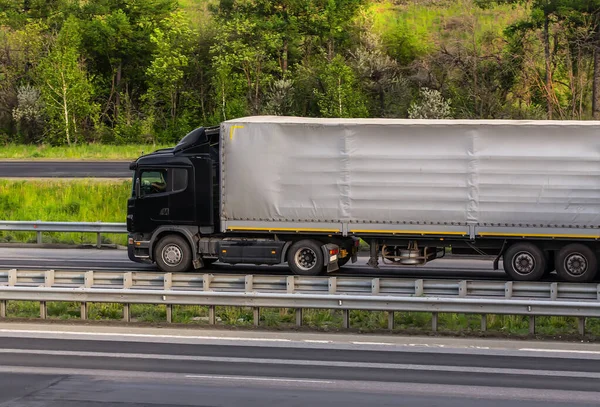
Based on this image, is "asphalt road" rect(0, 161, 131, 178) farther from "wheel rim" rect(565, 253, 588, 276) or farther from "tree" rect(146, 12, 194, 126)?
"wheel rim" rect(565, 253, 588, 276)

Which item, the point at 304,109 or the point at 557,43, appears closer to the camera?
the point at 557,43

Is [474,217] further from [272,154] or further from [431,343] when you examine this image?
[431,343]

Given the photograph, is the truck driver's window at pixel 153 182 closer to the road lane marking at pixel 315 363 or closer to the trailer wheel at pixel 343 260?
the trailer wheel at pixel 343 260

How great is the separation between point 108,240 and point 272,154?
953cm

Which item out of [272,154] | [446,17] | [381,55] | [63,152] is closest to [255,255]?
[272,154]

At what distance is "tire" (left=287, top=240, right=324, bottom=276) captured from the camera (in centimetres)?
1969

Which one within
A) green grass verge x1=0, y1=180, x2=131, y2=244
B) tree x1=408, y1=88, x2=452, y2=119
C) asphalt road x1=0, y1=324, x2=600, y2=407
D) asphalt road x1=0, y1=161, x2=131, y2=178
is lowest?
asphalt road x1=0, y1=324, x2=600, y2=407

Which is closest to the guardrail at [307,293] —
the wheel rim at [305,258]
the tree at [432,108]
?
the wheel rim at [305,258]

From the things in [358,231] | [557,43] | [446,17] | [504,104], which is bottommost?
[358,231]

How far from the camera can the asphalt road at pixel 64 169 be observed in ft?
124

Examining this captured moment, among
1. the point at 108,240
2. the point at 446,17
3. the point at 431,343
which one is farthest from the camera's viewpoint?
the point at 446,17

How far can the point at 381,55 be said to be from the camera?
53.3 metres

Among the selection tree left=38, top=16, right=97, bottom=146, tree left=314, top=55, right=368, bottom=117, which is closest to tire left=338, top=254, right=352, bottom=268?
tree left=314, top=55, right=368, bottom=117

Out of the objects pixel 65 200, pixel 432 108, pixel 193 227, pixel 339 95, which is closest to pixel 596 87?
pixel 432 108
